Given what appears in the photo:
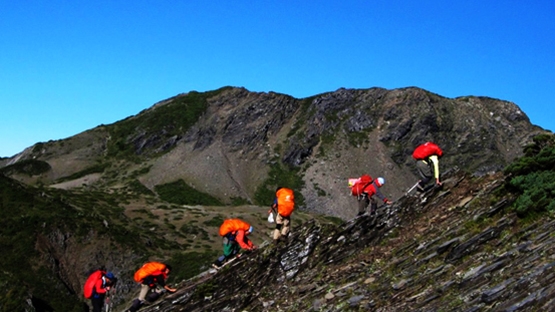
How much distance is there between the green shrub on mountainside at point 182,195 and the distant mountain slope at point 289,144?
8.50 feet


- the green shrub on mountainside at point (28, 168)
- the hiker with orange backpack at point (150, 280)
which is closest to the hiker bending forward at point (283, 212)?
the hiker with orange backpack at point (150, 280)

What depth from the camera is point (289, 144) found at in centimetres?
15712

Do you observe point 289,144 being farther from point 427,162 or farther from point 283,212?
point 427,162

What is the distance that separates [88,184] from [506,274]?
137 m

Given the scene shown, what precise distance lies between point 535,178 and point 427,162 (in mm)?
4160

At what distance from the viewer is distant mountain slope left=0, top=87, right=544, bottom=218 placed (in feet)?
465

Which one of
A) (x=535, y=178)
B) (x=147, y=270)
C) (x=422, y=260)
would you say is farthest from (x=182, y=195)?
(x=422, y=260)

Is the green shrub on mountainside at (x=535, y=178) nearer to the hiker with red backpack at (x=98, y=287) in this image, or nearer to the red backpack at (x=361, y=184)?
the red backpack at (x=361, y=184)

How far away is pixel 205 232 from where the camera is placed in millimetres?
78875

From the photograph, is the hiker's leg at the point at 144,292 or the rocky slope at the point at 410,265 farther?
the hiker's leg at the point at 144,292

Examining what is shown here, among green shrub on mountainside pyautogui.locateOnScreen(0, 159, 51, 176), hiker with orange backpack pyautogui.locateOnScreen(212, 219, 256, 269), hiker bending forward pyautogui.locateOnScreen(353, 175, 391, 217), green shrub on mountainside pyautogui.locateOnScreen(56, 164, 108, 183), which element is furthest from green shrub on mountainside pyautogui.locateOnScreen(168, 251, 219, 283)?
green shrub on mountainside pyautogui.locateOnScreen(0, 159, 51, 176)

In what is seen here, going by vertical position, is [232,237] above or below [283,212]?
below

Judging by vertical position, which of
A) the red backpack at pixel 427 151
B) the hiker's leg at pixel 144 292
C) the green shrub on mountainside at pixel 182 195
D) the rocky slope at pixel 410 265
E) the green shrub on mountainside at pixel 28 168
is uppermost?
the green shrub on mountainside at pixel 28 168

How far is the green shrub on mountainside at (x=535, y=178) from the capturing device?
48.1ft
